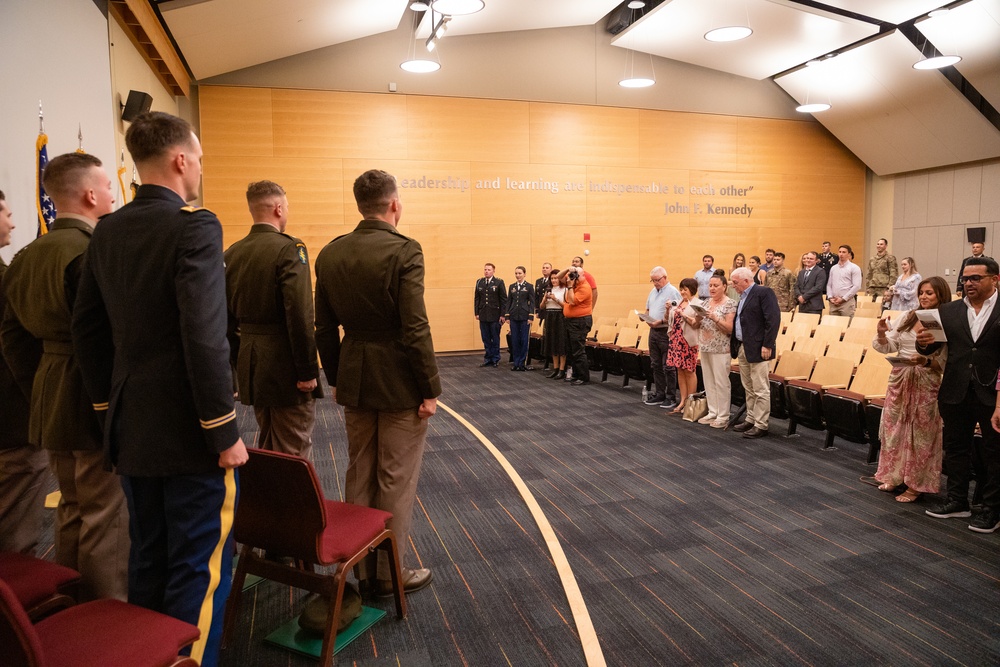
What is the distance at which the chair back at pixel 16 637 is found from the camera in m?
1.27

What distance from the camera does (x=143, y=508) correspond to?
190cm

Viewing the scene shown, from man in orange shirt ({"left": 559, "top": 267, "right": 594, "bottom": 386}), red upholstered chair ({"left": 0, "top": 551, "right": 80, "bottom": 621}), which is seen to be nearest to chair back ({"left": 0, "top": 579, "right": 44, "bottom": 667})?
red upholstered chair ({"left": 0, "top": 551, "right": 80, "bottom": 621})

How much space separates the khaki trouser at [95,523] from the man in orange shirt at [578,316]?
6.75 metres

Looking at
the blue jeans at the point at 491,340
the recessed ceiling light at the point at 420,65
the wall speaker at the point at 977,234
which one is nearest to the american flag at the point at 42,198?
the recessed ceiling light at the point at 420,65

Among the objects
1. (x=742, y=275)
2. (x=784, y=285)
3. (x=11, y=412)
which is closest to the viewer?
(x=11, y=412)

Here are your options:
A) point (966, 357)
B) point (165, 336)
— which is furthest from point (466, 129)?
point (165, 336)

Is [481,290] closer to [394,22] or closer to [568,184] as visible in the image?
[568,184]

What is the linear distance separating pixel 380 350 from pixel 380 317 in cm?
14

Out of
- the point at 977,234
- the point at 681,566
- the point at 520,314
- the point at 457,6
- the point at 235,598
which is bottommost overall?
the point at 681,566

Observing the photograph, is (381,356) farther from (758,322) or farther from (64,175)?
(758,322)

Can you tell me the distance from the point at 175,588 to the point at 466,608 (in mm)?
1404

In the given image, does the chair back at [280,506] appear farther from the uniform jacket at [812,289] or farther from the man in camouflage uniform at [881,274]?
the man in camouflage uniform at [881,274]

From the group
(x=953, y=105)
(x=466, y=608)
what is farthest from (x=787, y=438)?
(x=953, y=105)

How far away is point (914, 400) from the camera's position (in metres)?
4.19
